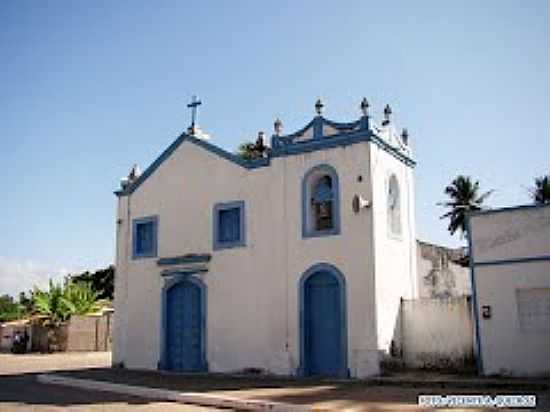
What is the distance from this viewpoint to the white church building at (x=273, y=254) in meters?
15.7

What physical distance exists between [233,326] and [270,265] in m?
2.09

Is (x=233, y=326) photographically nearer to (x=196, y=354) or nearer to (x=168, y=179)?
(x=196, y=354)

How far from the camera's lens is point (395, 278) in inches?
652

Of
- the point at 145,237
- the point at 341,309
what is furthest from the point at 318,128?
the point at 145,237

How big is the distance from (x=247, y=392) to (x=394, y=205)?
23.1 ft

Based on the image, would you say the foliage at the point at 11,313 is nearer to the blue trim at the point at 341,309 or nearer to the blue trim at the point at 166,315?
the blue trim at the point at 166,315

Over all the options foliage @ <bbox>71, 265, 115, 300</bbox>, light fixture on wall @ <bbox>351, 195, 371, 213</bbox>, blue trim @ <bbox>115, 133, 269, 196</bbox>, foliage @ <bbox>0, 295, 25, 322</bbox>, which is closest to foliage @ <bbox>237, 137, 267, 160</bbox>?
blue trim @ <bbox>115, 133, 269, 196</bbox>

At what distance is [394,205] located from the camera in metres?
17.4

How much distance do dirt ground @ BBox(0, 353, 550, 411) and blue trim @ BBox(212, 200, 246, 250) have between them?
3665 millimetres

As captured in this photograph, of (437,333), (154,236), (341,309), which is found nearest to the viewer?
(341,309)

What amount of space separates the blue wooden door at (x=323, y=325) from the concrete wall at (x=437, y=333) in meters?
2.01

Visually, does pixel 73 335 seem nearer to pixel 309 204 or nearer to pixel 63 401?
pixel 309 204

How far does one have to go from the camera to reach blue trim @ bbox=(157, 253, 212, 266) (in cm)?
1817

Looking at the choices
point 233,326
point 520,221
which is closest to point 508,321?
point 520,221
